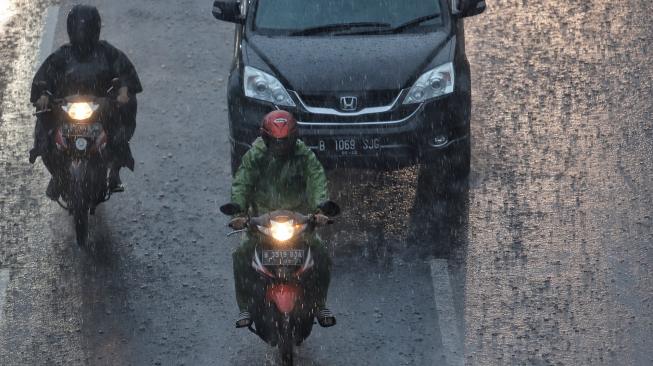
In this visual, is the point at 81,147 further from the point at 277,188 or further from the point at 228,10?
the point at 277,188

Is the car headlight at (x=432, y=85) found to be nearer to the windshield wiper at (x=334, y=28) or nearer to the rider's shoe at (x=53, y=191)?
the windshield wiper at (x=334, y=28)

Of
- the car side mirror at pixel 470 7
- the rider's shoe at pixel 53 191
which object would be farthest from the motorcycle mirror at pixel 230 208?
the car side mirror at pixel 470 7

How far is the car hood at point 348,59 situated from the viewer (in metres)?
13.2

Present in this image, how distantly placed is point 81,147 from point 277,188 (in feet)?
8.17

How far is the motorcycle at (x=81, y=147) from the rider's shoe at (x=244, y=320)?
2.38 meters

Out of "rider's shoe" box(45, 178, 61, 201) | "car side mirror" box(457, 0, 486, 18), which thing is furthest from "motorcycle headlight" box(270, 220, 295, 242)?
"car side mirror" box(457, 0, 486, 18)

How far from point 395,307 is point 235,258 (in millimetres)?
1544

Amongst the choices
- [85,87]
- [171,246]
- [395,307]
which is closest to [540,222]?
[395,307]

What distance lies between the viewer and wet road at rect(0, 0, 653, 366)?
1167cm

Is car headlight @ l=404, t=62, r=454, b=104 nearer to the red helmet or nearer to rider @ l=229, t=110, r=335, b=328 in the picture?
rider @ l=229, t=110, r=335, b=328

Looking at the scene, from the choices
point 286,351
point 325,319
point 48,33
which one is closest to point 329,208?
point 325,319

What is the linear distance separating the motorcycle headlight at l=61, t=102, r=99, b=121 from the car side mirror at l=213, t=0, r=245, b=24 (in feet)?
5.63

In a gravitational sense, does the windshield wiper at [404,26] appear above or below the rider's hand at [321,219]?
above

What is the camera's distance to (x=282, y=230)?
10.4 metres
